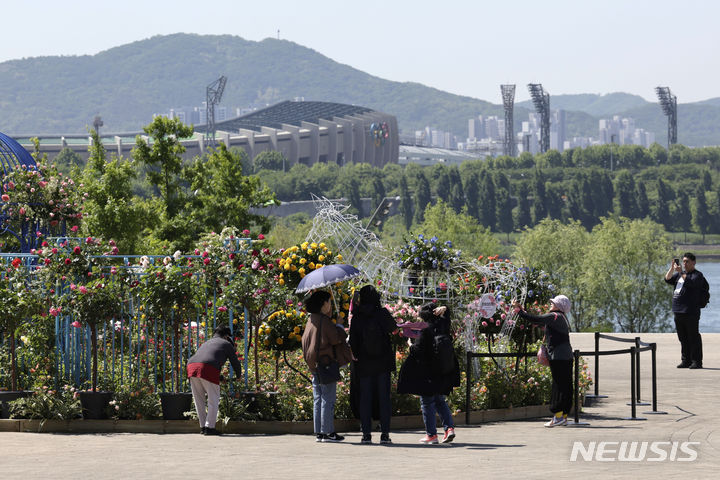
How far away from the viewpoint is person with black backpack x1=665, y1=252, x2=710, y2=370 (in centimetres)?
1761

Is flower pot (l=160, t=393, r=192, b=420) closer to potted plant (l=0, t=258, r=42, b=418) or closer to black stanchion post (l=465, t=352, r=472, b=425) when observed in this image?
potted plant (l=0, t=258, r=42, b=418)

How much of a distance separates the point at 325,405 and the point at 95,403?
2.78m

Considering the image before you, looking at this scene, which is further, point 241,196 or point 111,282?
point 241,196

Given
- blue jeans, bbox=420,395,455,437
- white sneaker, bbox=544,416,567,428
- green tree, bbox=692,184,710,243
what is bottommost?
green tree, bbox=692,184,710,243

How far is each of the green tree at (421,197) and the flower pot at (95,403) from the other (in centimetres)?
17338

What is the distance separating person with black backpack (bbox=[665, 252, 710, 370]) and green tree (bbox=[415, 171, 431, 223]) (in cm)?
16720

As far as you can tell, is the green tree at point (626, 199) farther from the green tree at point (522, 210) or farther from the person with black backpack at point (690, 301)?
the person with black backpack at point (690, 301)

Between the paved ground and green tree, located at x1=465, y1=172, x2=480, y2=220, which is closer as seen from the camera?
the paved ground

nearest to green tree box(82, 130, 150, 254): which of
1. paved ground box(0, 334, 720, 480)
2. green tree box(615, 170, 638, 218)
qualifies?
paved ground box(0, 334, 720, 480)

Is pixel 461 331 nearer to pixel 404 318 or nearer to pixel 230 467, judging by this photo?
pixel 404 318

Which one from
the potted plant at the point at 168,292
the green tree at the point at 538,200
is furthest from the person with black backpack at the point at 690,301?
the green tree at the point at 538,200

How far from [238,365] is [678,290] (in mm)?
9086

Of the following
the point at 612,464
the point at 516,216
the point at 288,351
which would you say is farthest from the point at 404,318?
the point at 516,216

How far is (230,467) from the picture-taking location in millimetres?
9211
